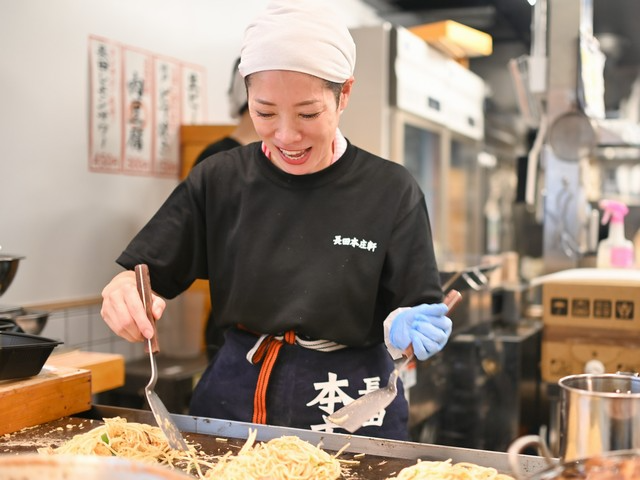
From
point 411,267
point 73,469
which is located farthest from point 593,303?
point 73,469

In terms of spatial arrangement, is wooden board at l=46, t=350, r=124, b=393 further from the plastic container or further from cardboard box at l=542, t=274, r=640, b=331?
cardboard box at l=542, t=274, r=640, b=331

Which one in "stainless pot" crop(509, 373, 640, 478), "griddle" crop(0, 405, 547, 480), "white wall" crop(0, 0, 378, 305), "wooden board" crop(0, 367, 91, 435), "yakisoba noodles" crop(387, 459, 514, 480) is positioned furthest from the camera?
"white wall" crop(0, 0, 378, 305)

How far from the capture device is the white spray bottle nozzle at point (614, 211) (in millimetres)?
3938

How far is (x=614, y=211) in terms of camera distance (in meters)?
3.96

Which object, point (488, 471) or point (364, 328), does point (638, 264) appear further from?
point (488, 471)

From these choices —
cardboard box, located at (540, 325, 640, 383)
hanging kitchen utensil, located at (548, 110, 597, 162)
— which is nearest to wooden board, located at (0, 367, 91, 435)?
cardboard box, located at (540, 325, 640, 383)

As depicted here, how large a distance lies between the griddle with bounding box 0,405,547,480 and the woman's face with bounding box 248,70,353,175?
63cm

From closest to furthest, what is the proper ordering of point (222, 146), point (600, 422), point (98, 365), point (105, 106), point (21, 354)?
→ point (600, 422) → point (21, 354) → point (98, 365) → point (222, 146) → point (105, 106)

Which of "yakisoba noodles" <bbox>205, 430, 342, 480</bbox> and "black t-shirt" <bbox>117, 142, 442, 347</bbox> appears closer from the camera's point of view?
"yakisoba noodles" <bbox>205, 430, 342, 480</bbox>

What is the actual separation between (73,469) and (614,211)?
11.9 feet

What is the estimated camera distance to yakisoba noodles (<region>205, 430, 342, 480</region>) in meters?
1.33

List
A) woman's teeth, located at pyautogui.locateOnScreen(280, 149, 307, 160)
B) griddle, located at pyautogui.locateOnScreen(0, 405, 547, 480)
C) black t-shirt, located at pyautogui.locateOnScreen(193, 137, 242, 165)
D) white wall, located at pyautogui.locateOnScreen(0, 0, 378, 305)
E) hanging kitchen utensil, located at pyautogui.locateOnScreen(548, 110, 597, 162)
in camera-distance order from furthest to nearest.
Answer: hanging kitchen utensil, located at pyautogui.locateOnScreen(548, 110, 597, 162) < black t-shirt, located at pyautogui.locateOnScreen(193, 137, 242, 165) < white wall, located at pyautogui.locateOnScreen(0, 0, 378, 305) < woman's teeth, located at pyautogui.locateOnScreen(280, 149, 307, 160) < griddle, located at pyautogui.locateOnScreen(0, 405, 547, 480)

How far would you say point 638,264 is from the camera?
408cm

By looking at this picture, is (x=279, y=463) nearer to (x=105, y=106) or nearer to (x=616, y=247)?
(x=105, y=106)
